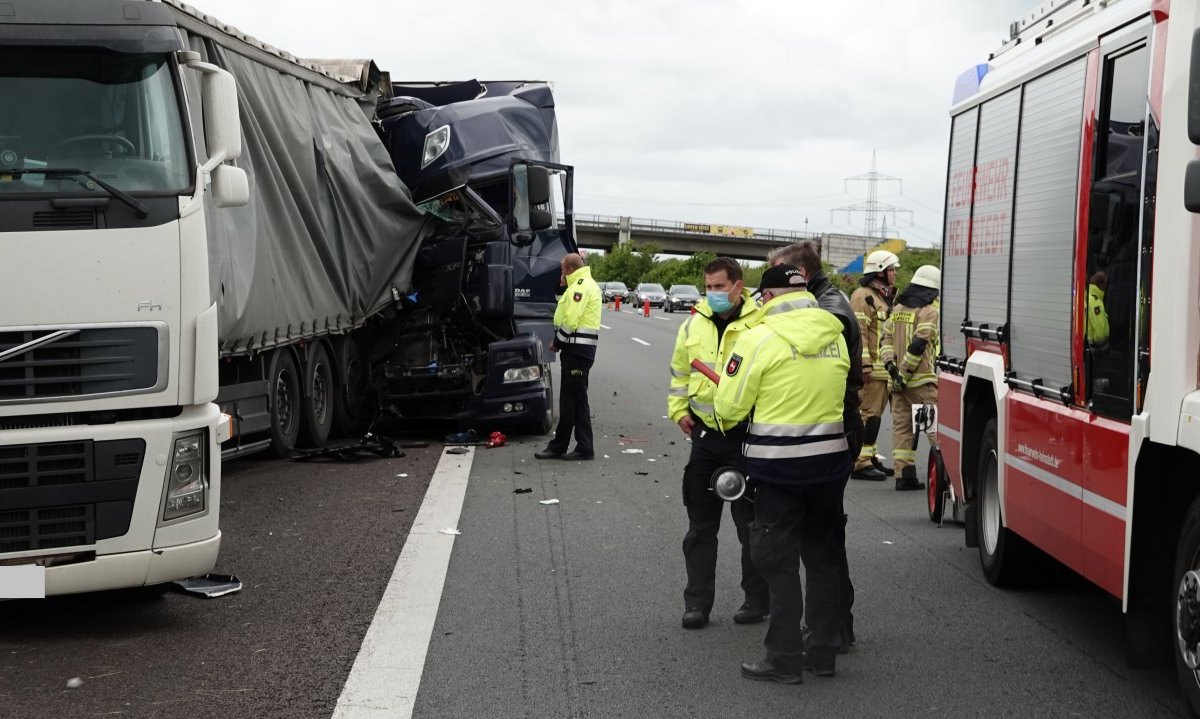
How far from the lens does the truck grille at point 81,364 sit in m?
6.14

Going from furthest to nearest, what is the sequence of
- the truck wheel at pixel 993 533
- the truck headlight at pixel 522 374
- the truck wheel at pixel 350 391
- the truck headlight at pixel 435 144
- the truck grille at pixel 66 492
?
the truck headlight at pixel 435 144 < the truck headlight at pixel 522 374 < the truck wheel at pixel 350 391 < the truck wheel at pixel 993 533 < the truck grille at pixel 66 492

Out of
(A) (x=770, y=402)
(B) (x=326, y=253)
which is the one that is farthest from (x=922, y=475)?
(A) (x=770, y=402)

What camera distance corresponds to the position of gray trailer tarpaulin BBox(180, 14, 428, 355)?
35.1 feet

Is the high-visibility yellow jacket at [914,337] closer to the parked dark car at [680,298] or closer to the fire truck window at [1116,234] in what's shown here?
the fire truck window at [1116,234]

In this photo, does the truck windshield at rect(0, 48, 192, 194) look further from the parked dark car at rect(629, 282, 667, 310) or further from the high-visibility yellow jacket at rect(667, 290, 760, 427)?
the parked dark car at rect(629, 282, 667, 310)

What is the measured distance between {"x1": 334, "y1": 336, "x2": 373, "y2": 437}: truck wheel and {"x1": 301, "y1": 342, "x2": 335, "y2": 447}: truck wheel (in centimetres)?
21

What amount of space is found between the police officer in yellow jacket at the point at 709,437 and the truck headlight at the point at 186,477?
2231mm

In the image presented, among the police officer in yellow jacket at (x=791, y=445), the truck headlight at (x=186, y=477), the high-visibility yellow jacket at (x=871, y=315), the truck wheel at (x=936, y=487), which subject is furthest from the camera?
the high-visibility yellow jacket at (x=871, y=315)

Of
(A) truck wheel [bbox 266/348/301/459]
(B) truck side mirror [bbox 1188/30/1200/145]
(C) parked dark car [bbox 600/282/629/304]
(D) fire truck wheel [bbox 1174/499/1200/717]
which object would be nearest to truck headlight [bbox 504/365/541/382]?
(A) truck wheel [bbox 266/348/301/459]

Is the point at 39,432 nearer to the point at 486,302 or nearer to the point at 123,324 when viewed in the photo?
the point at 123,324

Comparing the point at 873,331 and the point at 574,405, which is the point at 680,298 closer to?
the point at 574,405

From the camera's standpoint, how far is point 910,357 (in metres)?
11.3

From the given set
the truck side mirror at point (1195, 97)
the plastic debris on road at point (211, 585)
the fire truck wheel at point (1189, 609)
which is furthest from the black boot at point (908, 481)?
the truck side mirror at point (1195, 97)

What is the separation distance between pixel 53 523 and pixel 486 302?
852cm
